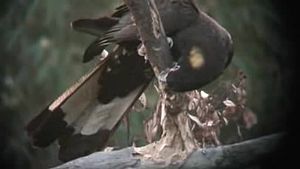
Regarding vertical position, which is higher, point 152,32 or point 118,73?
point 152,32

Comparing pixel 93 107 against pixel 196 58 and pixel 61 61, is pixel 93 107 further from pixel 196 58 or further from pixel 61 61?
pixel 196 58

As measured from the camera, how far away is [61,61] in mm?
1283

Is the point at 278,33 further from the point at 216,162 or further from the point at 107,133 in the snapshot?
the point at 107,133

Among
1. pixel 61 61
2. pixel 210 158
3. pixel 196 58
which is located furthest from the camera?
pixel 61 61

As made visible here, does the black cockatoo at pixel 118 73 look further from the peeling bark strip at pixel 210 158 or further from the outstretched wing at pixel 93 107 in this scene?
the peeling bark strip at pixel 210 158

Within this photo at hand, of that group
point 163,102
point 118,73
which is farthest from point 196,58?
point 118,73

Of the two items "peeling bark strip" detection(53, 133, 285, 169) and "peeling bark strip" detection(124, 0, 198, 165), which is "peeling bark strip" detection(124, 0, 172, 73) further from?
"peeling bark strip" detection(53, 133, 285, 169)

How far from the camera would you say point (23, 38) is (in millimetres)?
1245

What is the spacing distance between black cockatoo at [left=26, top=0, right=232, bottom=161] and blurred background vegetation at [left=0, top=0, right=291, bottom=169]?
0.02 meters

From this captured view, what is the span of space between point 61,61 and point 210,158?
37 cm

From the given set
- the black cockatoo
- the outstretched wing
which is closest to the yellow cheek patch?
the black cockatoo

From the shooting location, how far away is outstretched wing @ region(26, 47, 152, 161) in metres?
1.24

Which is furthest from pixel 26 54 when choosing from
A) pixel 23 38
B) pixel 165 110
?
pixel 165 110

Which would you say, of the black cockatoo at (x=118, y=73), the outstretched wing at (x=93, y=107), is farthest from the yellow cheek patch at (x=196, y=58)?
the outstretched wing at (x=93, y=107)
